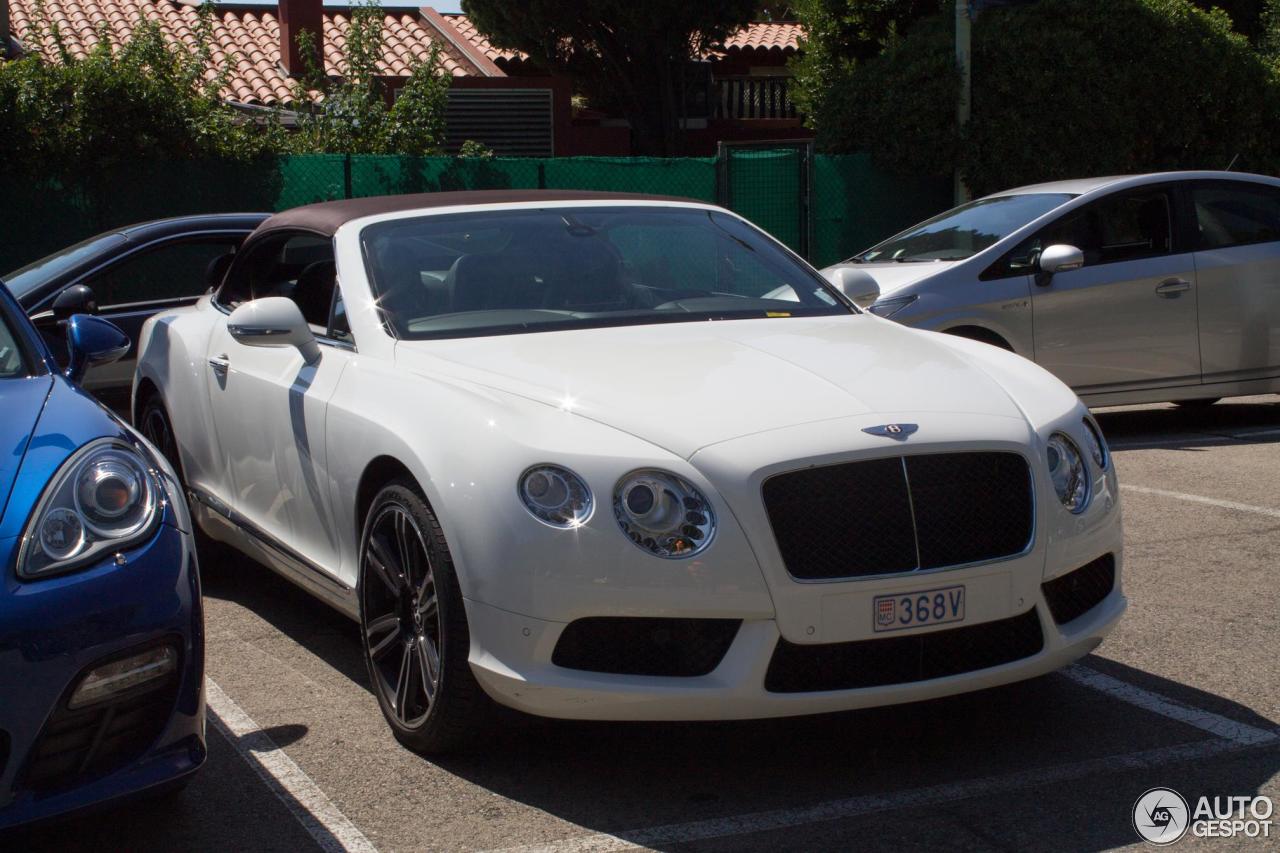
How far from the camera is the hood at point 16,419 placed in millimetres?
3301

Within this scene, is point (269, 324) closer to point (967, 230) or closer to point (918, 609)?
point (918, 609)

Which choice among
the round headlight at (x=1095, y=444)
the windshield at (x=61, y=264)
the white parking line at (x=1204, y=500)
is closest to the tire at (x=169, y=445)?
the windshield at (x=61, y=264)

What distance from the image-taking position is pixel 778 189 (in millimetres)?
15727

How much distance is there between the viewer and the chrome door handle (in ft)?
30.0

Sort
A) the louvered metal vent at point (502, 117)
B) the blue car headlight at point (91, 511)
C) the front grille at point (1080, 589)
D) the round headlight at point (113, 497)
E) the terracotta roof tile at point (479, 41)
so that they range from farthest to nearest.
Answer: the terracotta roof tile at point (479, 41), the louvered metal vent at point (502, 117), the front grille at point (1080, 589), the round headlight at point (113, 497), the blue car headlight at point (91, 511)

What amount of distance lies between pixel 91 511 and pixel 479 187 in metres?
12.2

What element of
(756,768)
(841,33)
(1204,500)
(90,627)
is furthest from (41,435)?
(841,33)

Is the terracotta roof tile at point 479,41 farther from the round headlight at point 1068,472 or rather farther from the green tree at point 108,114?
the round headlight at point 1068,472

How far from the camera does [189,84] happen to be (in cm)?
1486

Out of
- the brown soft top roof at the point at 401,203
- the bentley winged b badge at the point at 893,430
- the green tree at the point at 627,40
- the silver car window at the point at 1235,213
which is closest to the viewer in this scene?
the bentley winged b badge at the point at 893,430

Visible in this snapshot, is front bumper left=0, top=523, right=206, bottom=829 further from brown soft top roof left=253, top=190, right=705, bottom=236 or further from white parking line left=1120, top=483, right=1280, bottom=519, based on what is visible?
white parking line left=1120, top=483, right=1280, bottom=519

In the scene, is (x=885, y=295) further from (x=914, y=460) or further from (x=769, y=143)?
(x=769, y=143)

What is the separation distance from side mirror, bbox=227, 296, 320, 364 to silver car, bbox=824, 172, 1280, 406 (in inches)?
189

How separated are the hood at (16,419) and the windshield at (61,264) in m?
5.26
